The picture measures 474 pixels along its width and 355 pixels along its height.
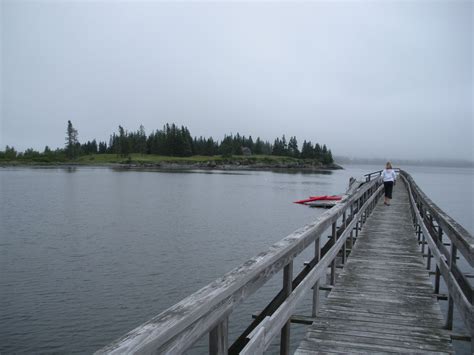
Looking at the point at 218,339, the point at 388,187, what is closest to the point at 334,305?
the point at 218,339

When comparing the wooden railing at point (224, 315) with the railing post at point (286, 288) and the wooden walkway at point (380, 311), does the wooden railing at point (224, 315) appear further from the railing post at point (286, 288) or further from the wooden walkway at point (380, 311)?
the wooden walkway at point (380, 311)

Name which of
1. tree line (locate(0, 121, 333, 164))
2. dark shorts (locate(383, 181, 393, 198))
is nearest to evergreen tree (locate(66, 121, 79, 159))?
tree line (locate(0, 121, 333, 164))

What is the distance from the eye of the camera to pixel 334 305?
6289mm

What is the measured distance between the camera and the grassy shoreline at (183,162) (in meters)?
158

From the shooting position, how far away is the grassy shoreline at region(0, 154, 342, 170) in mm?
157875

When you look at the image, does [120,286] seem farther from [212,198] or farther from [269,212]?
[212,198]

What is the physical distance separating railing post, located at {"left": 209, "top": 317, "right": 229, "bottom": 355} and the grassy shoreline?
5979 inches

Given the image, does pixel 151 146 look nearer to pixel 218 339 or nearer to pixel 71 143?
pixel 71 143

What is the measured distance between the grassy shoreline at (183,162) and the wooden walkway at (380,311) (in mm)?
146184

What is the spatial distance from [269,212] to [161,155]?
14321cm

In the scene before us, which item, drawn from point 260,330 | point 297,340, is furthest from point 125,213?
point 260,330

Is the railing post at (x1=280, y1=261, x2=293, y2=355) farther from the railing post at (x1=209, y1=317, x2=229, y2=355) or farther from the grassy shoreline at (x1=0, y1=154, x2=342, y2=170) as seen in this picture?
the grassy shoreline at (x1=0, y1=154, x2=342, y2=170)

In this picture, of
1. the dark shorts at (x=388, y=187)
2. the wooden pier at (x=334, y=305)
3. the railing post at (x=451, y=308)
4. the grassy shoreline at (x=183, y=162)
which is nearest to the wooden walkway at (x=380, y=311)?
the wooden pier at (x=334, y=305)

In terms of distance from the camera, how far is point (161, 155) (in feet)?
574
